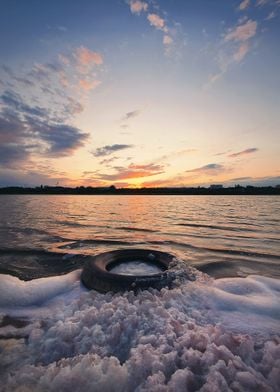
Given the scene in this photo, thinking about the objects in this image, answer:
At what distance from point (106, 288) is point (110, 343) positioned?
1486 mm

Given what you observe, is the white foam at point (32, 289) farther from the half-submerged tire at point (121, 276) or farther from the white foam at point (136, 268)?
the white foam at point (136, 268)

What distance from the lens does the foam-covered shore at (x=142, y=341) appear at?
234cm

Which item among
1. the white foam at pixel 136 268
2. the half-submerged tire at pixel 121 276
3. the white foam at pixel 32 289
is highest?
the half-submerged tire at pixel 121 276

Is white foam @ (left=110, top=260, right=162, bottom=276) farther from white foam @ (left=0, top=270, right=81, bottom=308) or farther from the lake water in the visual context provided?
white foam @ (left=0, top=270, right=81, bottom=308)

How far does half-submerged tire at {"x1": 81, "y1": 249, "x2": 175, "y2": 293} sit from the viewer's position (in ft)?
14.5

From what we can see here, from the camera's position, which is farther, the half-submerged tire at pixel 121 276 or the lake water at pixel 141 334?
the half-submerged tire at pixel 121 276

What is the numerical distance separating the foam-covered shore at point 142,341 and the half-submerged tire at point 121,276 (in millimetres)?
225

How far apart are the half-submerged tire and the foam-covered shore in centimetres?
22

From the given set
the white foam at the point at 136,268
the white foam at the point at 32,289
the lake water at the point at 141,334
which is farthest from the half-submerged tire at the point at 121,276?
the white foam at the point at 32,289

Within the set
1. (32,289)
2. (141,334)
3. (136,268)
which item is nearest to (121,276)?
(136,268)

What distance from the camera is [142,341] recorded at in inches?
116

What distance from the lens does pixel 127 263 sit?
6277 mm

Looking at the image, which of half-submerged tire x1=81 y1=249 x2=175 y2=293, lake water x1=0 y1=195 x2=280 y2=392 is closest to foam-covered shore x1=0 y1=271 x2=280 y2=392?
lake water x1=0 y1=195 x2=280 y2=392

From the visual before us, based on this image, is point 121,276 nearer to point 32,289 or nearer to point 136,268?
point 136,268
